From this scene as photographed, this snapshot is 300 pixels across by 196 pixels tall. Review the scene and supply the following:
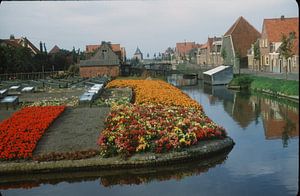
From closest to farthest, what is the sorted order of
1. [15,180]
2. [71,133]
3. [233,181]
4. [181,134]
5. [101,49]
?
[233,181] < [15,180] < [181,134] < [71,133] < [101,49]

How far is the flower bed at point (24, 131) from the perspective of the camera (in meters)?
11.7

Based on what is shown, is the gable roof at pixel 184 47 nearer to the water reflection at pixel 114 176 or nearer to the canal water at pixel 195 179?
the canal water at pixel 195 179

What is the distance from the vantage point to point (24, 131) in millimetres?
13555

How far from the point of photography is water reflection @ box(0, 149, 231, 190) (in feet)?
34.7

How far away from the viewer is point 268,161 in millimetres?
8953

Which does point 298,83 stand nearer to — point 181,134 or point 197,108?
point 181,134

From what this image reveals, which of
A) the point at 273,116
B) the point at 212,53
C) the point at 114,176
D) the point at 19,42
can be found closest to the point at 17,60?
the point at 19,42

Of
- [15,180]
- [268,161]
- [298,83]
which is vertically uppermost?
[298,83]

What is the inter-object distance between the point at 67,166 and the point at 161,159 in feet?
9.55

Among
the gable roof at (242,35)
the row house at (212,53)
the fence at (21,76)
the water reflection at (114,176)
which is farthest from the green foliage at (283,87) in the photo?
the row house at (212,53)

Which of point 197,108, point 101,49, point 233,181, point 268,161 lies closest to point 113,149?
point 233,181

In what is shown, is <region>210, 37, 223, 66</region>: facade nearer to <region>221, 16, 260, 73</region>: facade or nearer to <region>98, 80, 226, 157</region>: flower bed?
<region>221, 16, 260, 73</region>: facade

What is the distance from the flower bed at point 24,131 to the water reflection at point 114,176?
89 cm

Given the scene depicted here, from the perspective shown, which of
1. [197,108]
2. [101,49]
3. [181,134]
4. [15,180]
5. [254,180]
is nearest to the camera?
[254,180]
